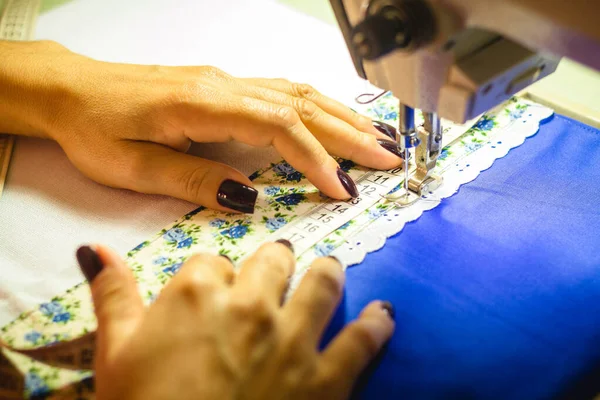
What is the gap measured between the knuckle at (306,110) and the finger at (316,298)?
34 centimetres

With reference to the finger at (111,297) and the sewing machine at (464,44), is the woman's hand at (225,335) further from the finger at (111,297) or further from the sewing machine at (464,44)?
the sewing machine at (464,44)

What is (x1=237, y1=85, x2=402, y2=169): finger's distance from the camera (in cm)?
104

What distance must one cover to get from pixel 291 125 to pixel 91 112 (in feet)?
1.23

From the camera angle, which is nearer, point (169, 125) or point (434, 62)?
point (434, 62)

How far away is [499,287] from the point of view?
819 mm

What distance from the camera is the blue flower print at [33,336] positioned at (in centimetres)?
82

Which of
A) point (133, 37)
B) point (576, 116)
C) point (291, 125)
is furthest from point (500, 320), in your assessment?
point (133, 37)

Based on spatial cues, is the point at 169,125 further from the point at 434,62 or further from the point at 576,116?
the point at 576,116

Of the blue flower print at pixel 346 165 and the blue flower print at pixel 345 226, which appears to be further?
the blue flower print at pixel 346 165

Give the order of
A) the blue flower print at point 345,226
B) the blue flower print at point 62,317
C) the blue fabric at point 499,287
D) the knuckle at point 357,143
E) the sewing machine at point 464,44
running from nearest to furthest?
the sewing machine at point 464,44
the blue fabric at point 499,287
the blue flower print at point 62,317
the blue flower print at point 345,226
the knuckle at point 357,143

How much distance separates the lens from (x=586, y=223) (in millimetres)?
897

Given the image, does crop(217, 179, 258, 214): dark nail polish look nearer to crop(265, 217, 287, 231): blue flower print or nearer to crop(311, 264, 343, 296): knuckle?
crop(265, 217, 287, 231): blue flower print

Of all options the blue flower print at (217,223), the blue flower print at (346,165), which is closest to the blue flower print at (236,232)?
the blue flower print at (217,223)

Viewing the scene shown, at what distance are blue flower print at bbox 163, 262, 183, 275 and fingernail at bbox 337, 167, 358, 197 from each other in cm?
30
